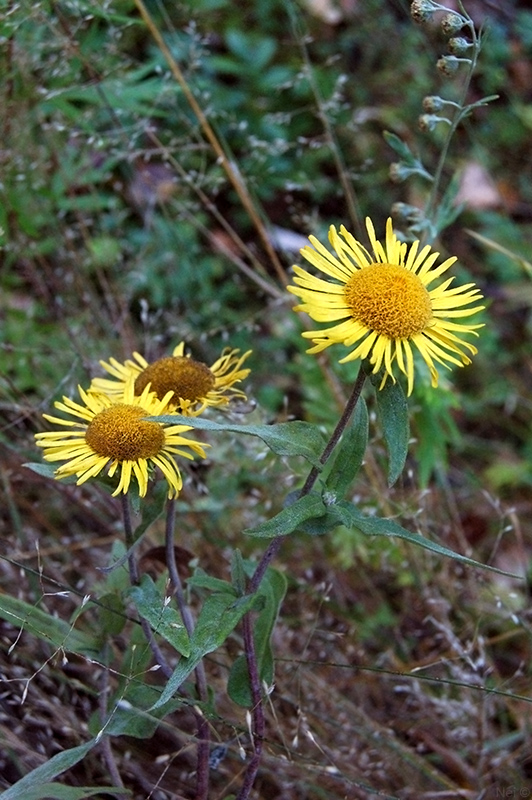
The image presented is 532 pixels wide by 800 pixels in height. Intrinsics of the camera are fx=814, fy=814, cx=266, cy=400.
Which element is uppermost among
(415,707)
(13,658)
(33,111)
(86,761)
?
(33,111)

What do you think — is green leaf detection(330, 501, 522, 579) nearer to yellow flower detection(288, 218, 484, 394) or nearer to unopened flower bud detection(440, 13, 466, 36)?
yellow flower detection(288, 218, 484, 394)

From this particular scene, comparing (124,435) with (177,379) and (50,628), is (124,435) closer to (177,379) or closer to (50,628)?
(177,379)

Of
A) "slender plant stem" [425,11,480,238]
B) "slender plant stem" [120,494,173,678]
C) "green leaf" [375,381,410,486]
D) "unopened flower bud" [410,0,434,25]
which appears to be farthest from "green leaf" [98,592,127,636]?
"unopened flower bud" [410,0,434,25]

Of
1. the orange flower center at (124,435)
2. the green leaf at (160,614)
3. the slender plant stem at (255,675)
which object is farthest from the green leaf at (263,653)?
the orange flower center at (124,435)

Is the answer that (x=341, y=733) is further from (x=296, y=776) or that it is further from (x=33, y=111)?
(x=33, y=111)

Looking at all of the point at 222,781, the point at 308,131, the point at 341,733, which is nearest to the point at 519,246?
the point at 308,131

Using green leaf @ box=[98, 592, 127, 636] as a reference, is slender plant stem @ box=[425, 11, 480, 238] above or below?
above

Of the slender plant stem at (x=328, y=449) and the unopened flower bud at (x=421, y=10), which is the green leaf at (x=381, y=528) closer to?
the slender plant stem at (x=328, y=449)
